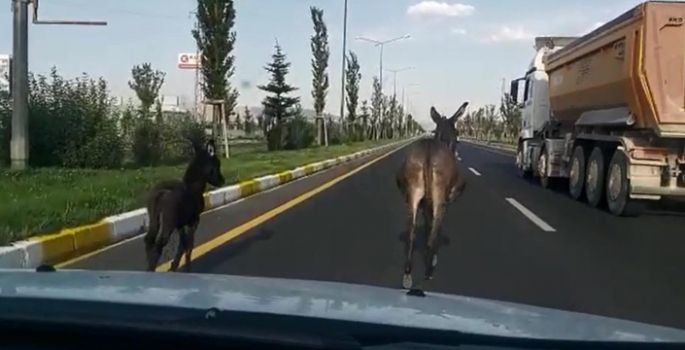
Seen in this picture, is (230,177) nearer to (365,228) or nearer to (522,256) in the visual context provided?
(365,228)

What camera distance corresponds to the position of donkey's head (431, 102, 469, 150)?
401 inches

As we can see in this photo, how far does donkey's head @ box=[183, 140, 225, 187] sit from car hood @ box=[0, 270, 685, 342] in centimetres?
451

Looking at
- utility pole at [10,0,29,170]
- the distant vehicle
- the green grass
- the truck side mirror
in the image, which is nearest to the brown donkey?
the green grass

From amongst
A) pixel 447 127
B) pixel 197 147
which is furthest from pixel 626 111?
pixel 197 147

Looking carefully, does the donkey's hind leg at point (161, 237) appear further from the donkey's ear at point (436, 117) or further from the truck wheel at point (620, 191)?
the truck wheel at point (620, 191)

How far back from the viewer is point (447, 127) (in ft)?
34.0

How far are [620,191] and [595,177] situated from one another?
181 centimetres

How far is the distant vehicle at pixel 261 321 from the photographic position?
2.48 m

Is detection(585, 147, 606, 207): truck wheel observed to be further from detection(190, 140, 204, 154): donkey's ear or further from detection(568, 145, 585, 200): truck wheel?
detection(190, 140, 204, 154): donkey's ear

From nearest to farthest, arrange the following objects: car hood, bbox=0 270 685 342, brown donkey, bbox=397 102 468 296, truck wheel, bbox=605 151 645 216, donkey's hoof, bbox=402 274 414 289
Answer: car hood, bbox=0 270 685 342 < donkey's hoof, bbox=402 274 414 289 < brown donkey, bbox=397 102 468 296 < truck wheel, bbox=605 151 645 216

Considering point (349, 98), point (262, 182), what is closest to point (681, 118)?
point (262, 182)

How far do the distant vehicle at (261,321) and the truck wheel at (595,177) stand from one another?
14228 mm

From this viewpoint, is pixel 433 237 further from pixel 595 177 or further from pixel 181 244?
pixel 595 177

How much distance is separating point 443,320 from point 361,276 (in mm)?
6114
